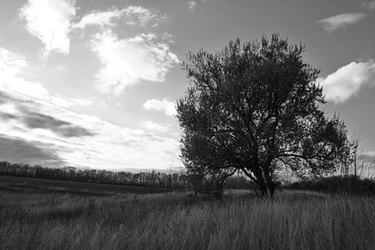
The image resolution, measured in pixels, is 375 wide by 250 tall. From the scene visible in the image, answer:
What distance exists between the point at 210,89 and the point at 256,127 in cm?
484

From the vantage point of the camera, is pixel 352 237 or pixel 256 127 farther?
pixel 256 127

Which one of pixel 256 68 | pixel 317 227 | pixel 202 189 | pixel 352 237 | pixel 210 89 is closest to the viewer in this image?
pixel 352 237

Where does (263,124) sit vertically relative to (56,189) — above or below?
above

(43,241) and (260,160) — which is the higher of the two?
(260,160)

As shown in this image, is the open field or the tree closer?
the tree

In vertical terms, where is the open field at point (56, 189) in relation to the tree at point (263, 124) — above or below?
below

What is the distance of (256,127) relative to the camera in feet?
66.9

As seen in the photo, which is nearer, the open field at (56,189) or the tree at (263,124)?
the tree at (263,124)

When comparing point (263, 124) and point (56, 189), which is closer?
point (263, 124)

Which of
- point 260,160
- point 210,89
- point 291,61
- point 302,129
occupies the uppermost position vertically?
point 291,61

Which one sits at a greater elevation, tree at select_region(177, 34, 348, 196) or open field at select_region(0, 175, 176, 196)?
tree at select_region(177, 34, 348, 196)

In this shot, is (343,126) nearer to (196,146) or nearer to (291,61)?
(291,61)

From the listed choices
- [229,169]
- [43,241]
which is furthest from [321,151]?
[43,241]

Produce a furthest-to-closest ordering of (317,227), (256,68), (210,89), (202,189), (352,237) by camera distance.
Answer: (210,89), (202,189), (256,68), (317,227), (352,237)
